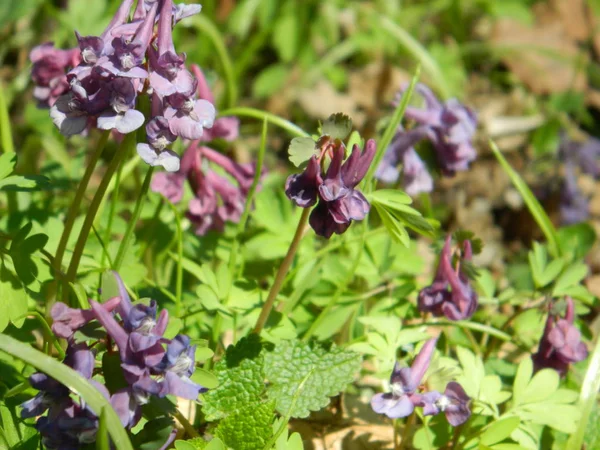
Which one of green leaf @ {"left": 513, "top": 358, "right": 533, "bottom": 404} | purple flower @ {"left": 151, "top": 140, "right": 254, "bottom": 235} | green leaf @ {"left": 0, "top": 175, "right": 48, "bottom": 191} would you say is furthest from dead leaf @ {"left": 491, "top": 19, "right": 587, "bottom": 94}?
green leaf @ {"left": 0, "top": 175, "right": 48, "bottom": 191}

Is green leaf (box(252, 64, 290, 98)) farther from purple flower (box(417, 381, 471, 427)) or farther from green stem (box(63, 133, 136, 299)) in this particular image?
purple flower (box(417, 381, 471, 427))

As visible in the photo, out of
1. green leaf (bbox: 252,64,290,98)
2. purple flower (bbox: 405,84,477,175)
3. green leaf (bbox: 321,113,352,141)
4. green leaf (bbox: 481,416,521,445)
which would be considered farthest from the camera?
green leaf (bbox: 252,64,290,98)

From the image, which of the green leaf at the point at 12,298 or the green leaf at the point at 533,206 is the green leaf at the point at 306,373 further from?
the green leaf at the point at 533,206

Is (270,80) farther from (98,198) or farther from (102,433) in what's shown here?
(102,433)

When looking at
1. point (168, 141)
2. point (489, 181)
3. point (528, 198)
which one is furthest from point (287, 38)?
point (168, 141)

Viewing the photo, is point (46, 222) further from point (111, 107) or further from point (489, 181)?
point (489, 181)
